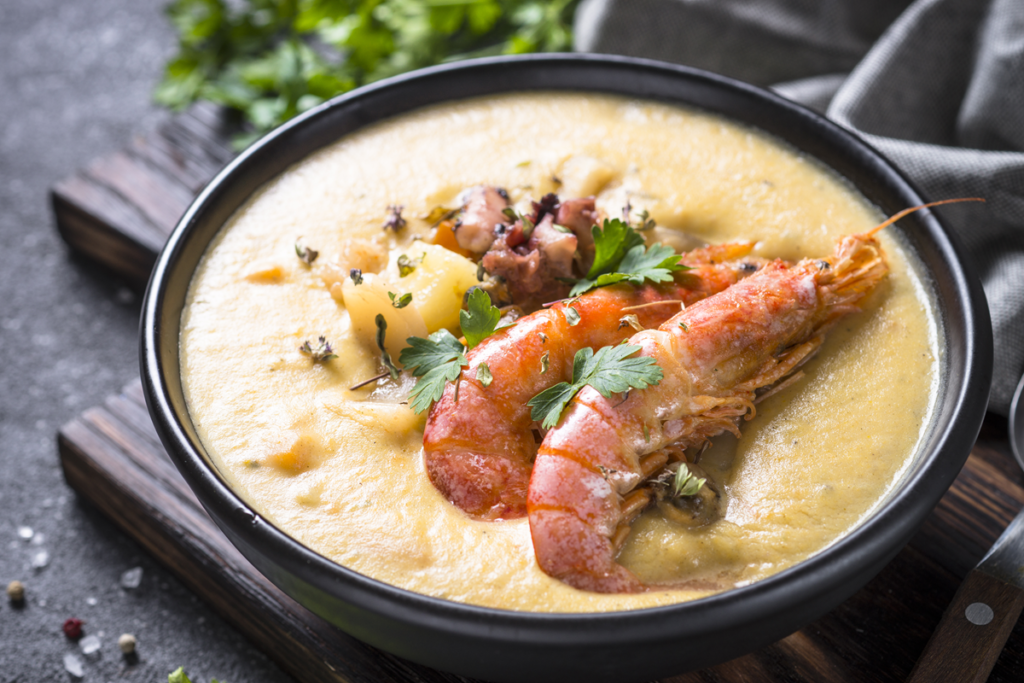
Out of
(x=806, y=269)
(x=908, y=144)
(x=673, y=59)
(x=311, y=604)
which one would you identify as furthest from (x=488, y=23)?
(x=311, y=604)

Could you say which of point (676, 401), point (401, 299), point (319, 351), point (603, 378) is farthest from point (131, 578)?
point (676, 401)

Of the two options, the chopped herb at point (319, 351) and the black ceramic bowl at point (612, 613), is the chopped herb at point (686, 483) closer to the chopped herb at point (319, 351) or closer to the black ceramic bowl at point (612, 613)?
the black ceramic bowl at point (612, 613)

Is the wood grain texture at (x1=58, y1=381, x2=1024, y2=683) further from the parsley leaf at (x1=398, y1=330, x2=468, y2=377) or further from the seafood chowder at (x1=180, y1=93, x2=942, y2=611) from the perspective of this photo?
the parsley leaf at (x1=398, y1=330, x2=468, y2=377)

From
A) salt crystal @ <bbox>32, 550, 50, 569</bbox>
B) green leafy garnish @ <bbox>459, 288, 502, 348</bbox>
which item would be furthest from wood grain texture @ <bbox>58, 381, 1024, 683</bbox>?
green leafy garnish @ <bbox>459, 288, 502, 348</bbox>

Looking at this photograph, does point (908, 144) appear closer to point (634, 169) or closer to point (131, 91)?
point (634, 169)

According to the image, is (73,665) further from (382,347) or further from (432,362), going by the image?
(432,362)

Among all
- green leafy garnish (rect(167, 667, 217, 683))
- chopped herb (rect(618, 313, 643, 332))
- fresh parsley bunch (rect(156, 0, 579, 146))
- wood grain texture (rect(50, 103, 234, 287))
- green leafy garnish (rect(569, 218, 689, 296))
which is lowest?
green leafy garnish (rect(167, 667, 217, 683))

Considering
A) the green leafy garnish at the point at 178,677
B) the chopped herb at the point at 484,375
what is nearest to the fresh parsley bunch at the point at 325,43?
the chopped herb at the point at 484,375
